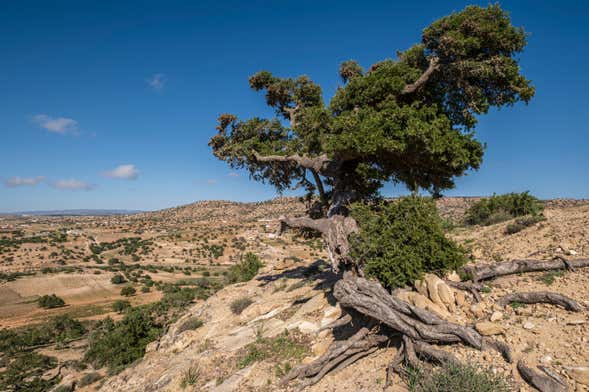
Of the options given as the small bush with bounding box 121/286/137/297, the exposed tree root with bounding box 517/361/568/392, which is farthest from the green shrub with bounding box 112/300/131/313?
the exposed tree root with bounding box 517/361/568/392

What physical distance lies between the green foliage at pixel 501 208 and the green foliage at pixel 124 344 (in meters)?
23.6

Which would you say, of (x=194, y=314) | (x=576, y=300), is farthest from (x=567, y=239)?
(x=194, y=314)

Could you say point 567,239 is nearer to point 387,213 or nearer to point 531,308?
point 531,308

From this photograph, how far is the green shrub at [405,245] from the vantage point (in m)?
7.52

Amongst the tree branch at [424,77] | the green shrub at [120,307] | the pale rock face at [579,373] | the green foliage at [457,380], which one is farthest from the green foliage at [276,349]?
the green shrub at [120,307]

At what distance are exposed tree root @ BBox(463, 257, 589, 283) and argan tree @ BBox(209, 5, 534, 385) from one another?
2743 mm

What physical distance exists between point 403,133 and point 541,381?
582 centimetres

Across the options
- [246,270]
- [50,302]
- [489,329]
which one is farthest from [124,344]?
[50,302]

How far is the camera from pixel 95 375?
52.3 feet

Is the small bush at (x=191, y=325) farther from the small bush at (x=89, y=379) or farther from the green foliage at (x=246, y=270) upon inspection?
the green foliage at (x=246, y=270)

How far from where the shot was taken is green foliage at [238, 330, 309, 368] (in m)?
7.62

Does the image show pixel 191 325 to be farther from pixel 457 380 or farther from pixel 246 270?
pixel 457 380

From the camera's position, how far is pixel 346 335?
24.9 feet

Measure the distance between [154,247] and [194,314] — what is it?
190 feet
